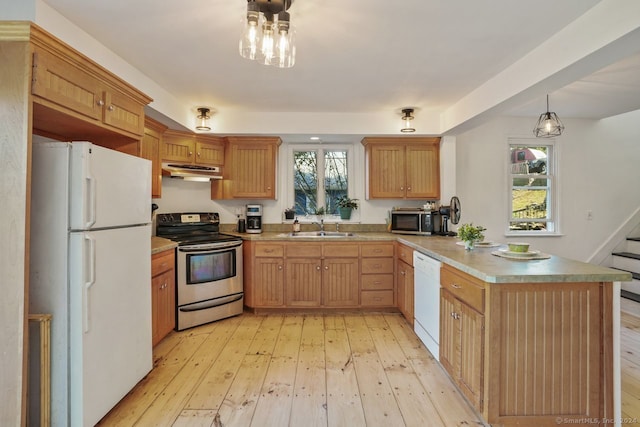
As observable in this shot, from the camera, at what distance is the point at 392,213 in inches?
152

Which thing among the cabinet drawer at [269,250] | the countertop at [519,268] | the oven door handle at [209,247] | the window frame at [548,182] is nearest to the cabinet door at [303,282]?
the cabinet drawer at [269,250]

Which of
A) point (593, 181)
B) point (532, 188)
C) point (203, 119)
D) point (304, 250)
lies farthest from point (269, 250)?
point (593, 181)

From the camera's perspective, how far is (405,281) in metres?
3.20

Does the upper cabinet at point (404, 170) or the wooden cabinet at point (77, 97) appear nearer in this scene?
the wooden cabinet at point (77, 97)

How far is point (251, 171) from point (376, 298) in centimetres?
218

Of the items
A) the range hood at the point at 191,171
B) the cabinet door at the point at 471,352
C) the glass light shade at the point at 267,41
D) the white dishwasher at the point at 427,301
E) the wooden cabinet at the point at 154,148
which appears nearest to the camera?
the glass light shade at the point at 267,41

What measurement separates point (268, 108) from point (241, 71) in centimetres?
94

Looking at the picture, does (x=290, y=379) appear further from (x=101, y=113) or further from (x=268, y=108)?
(x=268, y=108)

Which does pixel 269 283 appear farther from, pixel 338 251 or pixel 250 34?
pixel 250 34

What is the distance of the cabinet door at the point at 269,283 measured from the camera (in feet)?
11.4

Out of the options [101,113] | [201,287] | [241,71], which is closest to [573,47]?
[241,71]

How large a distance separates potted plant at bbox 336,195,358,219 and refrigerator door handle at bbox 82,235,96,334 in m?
2.93

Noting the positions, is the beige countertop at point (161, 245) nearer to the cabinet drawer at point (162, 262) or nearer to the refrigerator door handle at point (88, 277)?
the cabinet drawer at point (162, 262)

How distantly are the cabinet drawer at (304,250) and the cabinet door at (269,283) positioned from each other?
0.17m
